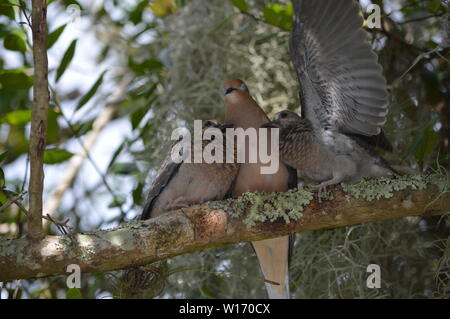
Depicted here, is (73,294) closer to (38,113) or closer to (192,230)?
(192,230)

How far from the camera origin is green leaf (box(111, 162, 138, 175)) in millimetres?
3205

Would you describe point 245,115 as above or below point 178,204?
above

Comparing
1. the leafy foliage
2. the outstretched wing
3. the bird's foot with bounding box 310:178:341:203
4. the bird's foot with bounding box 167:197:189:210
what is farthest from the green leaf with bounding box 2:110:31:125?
the bird's foot with bounding box 310:178:341:203

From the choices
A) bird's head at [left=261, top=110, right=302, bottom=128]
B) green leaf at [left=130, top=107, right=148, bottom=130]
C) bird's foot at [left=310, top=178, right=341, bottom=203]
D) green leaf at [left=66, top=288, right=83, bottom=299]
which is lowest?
green leaf at [left=66, top=288, right=83, bottom=299]

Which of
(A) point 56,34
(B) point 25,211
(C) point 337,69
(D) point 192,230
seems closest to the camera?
(B) point 25,211

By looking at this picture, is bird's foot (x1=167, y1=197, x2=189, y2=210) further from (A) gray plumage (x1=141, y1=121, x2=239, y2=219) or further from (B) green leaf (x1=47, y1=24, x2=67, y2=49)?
(B) green leaf (x1=47, y1=24, x2=67, y2=49)

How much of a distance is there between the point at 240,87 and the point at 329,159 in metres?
0.59

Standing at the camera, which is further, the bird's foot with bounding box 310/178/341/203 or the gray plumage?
the gray plumage

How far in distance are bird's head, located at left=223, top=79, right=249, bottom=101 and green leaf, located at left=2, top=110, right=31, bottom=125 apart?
96 cm

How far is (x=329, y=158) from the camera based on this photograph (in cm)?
235

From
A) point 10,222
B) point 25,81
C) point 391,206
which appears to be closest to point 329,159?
point 391,206

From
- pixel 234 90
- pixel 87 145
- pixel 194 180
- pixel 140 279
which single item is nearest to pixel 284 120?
pixel 234 90

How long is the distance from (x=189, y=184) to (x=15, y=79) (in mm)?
832

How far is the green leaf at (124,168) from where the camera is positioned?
3.21m
